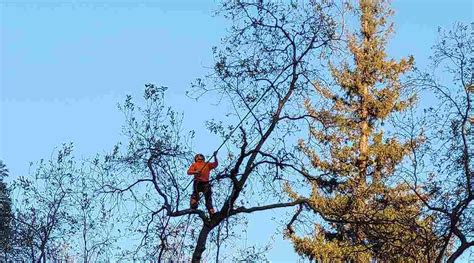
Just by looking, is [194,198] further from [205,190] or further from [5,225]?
[5,225]

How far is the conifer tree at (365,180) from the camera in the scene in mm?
11742

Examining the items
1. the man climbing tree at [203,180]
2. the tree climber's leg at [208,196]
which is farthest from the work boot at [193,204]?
the tree climber's leg at [208,196]

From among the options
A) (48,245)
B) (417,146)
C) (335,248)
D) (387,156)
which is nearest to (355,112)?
(387,156)

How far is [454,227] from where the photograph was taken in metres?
11.7

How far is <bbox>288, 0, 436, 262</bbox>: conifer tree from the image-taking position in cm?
1174

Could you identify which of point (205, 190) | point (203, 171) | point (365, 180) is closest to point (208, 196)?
point (205, 190)

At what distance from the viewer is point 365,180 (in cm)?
2078

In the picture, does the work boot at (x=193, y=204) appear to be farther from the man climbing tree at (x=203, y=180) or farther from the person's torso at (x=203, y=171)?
the person's torso at (x=203, y=171)

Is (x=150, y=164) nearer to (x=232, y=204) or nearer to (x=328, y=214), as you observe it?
(x=232, y=204)

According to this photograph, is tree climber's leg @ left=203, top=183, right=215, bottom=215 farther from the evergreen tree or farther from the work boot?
the evergreen tree

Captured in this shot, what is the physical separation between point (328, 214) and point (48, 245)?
31.7ft

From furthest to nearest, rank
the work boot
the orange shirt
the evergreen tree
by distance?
1. the evergreen tree
2. the orange shirt
3. the work boot

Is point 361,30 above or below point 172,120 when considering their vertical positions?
above

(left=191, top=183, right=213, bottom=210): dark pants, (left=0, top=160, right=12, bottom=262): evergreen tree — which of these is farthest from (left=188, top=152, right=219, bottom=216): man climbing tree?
Answer: (left=0, top=160, right=12, bottom=262): evergreen tree
